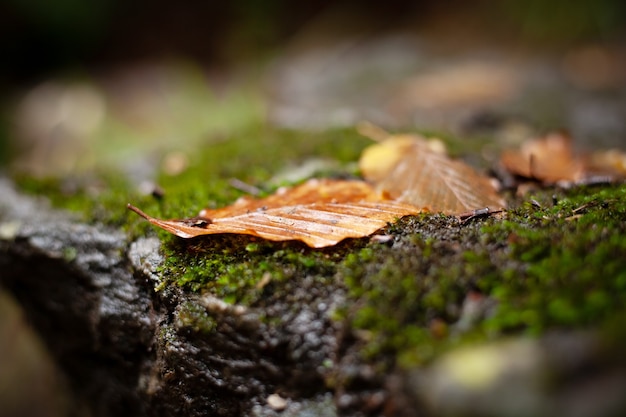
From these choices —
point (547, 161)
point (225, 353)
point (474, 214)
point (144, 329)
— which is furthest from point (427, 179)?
point (144, 329)

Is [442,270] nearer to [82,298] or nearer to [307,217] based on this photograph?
[307,217]

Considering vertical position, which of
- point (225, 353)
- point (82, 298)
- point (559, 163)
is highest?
point (559, 163)

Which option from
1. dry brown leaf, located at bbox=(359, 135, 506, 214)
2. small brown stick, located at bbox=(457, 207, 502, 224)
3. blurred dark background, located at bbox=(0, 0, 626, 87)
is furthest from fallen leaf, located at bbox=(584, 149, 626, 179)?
blurred dark background, located at bbox=(0, 0, 626, 87)

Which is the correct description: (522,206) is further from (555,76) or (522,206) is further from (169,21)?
(169,21)

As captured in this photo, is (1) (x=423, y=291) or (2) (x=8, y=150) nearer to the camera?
(1) (x=423, y=291)

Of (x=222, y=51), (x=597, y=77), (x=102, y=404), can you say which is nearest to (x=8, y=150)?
(x=222, y=51)

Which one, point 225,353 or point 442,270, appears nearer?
point 442,270
